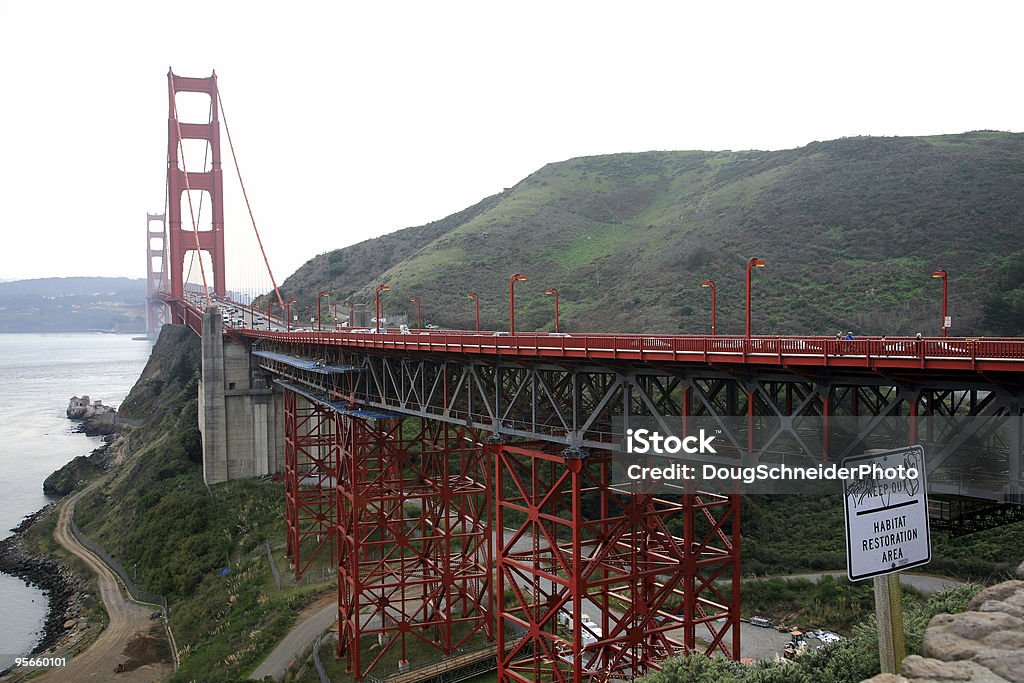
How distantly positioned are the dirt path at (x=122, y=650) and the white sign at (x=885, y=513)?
28775 millimetres

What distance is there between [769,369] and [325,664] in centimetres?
1791

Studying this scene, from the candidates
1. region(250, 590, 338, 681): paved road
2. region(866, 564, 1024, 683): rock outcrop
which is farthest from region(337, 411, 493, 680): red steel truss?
region(866, 564, 1024, 683): rock outcrop

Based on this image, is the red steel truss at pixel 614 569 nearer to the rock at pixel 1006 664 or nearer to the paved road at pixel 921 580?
the rock at pixel 1006 664

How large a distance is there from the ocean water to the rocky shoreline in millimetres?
483

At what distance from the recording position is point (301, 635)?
28391mm

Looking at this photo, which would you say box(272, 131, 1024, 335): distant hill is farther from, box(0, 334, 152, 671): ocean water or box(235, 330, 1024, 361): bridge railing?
box(235, 330, 1024, 361): bridge railing

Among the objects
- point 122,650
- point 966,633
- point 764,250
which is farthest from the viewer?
point 764,250

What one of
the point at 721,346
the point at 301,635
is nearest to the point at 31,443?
the point at 301,635

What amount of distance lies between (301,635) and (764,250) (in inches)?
1827

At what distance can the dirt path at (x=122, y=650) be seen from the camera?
30.0 metres

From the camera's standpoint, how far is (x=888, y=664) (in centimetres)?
868

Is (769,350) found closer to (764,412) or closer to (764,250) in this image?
(764,412)

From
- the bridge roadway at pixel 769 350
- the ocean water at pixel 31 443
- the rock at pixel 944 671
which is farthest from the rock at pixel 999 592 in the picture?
the ocean water at pixel 31 443

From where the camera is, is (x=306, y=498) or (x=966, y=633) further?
(x=306, y=498)
